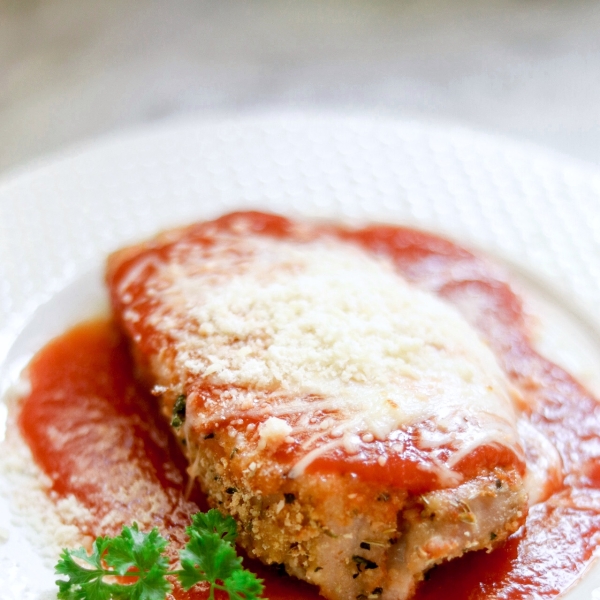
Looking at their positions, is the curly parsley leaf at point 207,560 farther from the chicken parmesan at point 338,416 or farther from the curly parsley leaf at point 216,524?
the chicken parmesan at point 338,416

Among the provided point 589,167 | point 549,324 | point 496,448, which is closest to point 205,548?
point 496,448

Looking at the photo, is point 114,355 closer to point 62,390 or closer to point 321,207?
point 62,390

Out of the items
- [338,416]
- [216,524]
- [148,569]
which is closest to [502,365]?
[338,416]

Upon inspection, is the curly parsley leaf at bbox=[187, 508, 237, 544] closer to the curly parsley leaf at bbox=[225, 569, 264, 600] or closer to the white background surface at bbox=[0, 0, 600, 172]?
the curly parsley leaf at bbox=[225, 569, 264, 600]

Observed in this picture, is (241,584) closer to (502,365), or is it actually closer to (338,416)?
(338,416)

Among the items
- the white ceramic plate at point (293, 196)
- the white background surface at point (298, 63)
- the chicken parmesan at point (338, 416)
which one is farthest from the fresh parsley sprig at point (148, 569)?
the white background surface at point (298, 63)

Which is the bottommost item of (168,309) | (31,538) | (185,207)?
(31,538)

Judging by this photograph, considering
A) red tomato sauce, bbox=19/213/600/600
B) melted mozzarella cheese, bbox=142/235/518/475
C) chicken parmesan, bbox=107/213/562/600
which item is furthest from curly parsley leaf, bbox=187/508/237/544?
melted mozzarella cheese, bbox=142/235/518/475
